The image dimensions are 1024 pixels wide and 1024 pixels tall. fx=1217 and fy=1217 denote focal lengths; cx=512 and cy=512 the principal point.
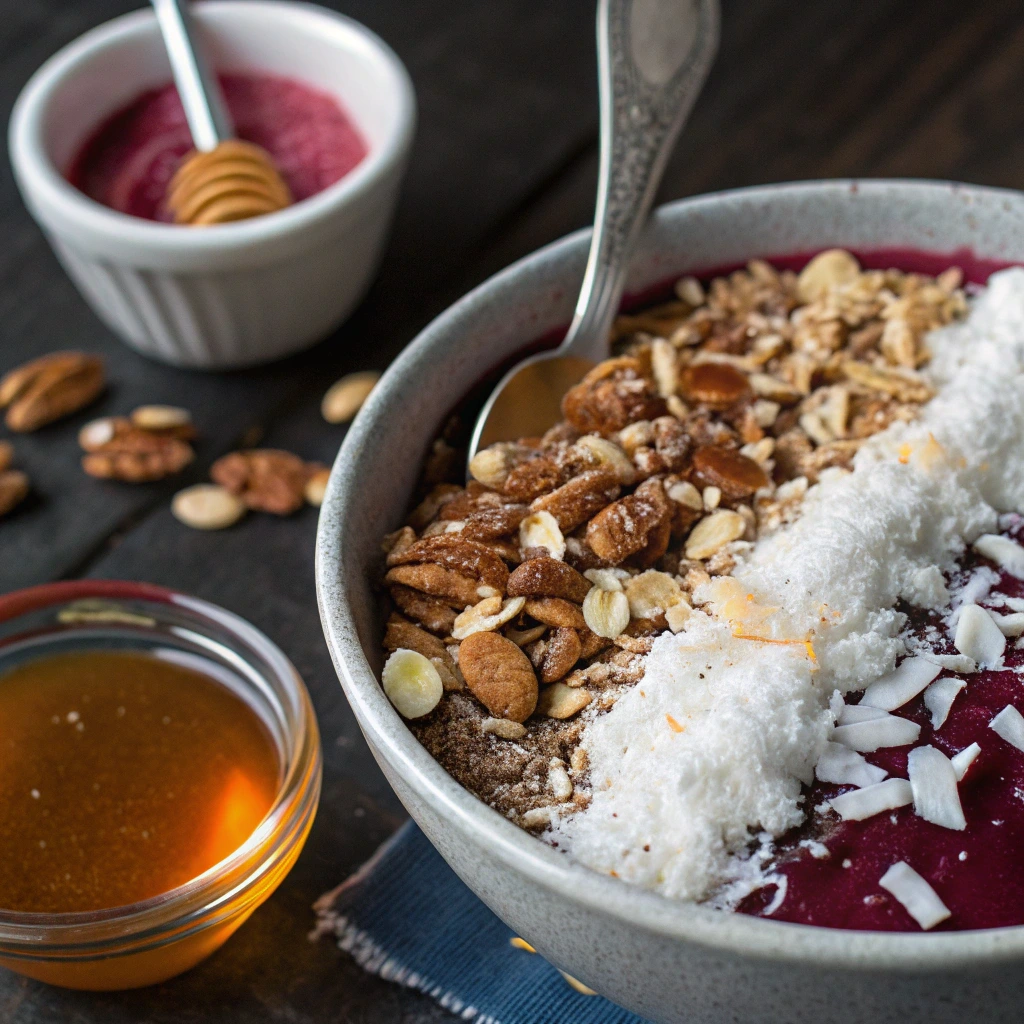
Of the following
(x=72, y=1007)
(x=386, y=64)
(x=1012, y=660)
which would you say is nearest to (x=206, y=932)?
(x=72, y=1007)

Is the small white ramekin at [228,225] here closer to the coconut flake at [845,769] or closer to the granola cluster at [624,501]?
the granola cluster at [624,501]

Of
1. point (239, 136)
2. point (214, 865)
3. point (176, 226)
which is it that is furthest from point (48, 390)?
point (214, 865)

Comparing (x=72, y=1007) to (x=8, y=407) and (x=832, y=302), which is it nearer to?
(x=8, y=407)

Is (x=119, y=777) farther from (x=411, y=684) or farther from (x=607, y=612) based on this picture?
(x=607, y=612)

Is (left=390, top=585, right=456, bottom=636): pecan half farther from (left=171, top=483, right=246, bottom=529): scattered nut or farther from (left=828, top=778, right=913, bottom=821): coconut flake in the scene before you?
(left=171, top=483, right=246, bottom=529): scattered nut

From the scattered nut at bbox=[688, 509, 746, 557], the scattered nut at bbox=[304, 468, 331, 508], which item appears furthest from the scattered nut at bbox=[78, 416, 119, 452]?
the scattered nut at bbox=[688, 509, 746, 557]

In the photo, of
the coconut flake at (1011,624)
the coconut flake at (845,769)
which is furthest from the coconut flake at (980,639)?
the coconut flake at (845,769)

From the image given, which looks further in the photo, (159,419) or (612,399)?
(159,419)
